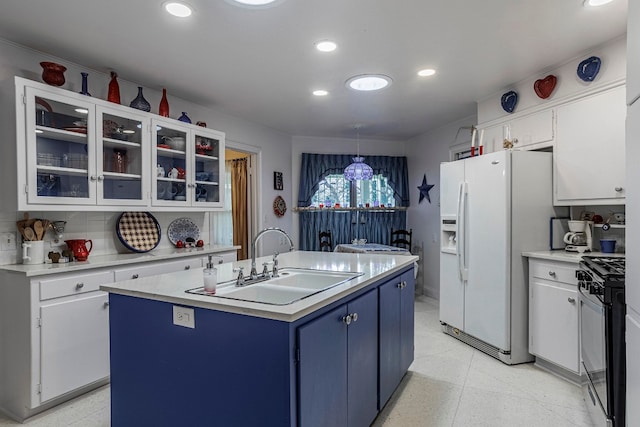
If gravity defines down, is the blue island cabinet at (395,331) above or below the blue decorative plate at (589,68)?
below

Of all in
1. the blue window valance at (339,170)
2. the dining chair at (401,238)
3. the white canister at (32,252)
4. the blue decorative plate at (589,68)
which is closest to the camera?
the white canister at (32,252)

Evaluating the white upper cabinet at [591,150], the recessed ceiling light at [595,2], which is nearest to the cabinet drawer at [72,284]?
the recessed ceiling light at [595,2]

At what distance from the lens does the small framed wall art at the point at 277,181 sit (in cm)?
521

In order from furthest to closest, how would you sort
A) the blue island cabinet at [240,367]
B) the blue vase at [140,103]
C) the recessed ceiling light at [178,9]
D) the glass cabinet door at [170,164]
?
1. the glass cabinet door at [170,164]
2. the blue vase at [140,103]
3. the recessed ceiling light at [178,9]
4. the blue island cabinet at [240,367]

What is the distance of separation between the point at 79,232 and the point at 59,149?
70cm

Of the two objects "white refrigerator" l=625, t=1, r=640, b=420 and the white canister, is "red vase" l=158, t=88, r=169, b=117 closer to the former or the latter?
the white canister

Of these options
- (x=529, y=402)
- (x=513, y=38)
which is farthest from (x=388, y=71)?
(x=529, y=402)

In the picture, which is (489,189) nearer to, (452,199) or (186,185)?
(452,199)

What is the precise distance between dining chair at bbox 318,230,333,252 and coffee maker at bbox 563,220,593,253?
3307mm

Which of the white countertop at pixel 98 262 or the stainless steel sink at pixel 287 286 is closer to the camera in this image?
the stainless steel sink at pixel 287 286

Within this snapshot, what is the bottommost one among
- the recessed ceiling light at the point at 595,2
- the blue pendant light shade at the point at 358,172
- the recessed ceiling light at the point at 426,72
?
the blue pendant light shade at the point at 358,172

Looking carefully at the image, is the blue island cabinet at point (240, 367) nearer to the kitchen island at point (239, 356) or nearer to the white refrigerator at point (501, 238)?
the kitchen island at point (239, 356)

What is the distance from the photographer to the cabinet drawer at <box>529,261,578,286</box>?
8.79 ft

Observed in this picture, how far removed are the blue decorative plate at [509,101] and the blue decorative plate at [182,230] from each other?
11.0ft
